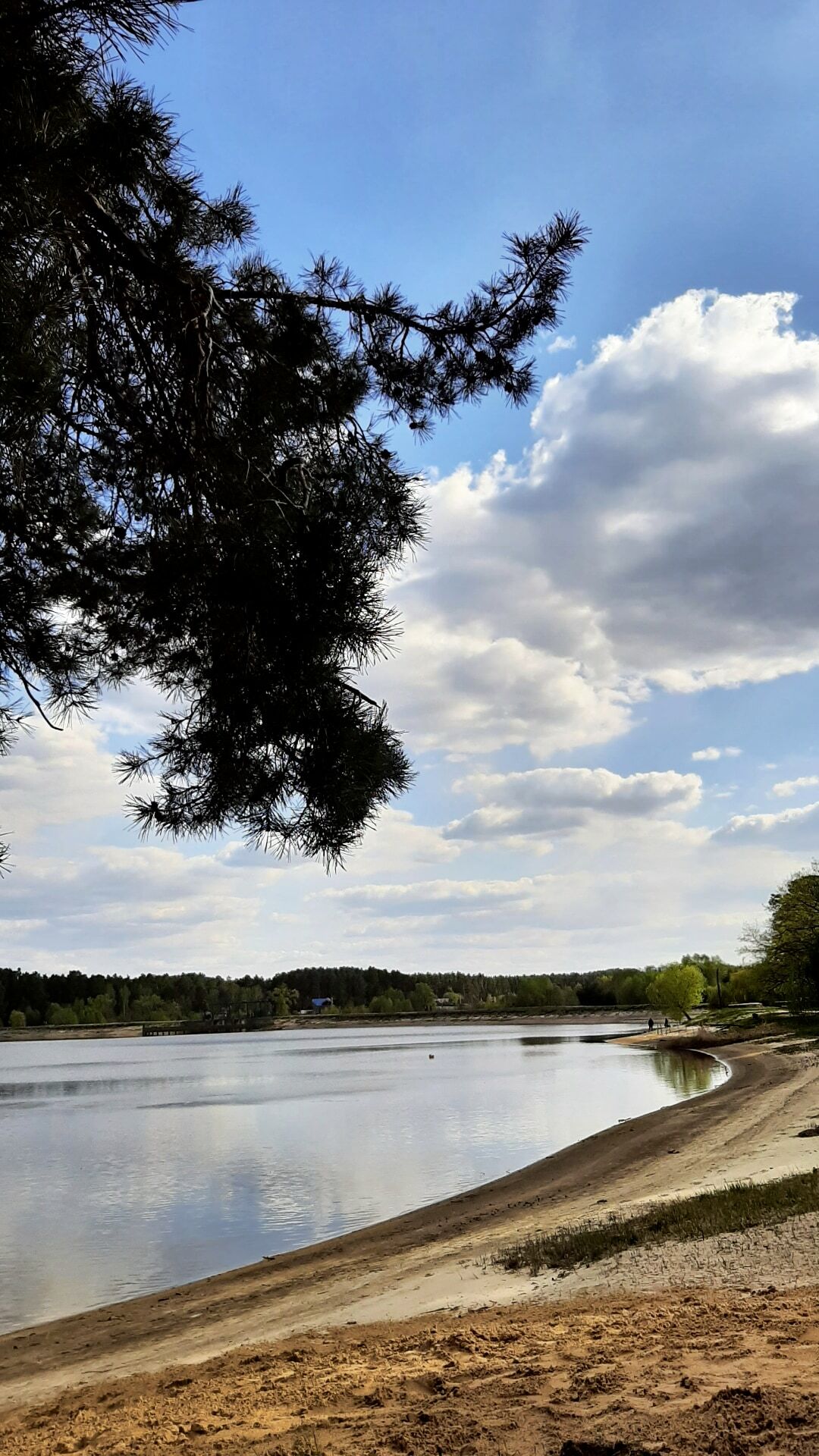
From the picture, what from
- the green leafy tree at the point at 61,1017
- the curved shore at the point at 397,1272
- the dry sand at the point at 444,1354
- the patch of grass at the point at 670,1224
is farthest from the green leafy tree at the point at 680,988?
the green leafy tree at the point at 61,1017

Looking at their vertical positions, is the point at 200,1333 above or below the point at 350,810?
below

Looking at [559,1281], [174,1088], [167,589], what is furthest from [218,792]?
[174,1088]

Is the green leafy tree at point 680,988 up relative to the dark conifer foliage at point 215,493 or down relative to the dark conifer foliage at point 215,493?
down

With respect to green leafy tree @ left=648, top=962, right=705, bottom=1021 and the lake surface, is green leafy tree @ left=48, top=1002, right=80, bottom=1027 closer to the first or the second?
green leafy tree @ left=648, top=962, right=705, bottom=1021

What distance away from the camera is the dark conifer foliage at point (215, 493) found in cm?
582

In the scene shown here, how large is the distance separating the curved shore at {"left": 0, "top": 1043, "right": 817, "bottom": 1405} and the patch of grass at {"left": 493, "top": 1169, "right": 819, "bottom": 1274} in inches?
22.7

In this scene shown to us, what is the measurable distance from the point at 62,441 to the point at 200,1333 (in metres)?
9.15

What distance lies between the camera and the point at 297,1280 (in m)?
12.7

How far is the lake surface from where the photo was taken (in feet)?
54.3

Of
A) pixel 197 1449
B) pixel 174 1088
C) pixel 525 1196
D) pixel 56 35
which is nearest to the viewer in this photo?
pixel 56 35

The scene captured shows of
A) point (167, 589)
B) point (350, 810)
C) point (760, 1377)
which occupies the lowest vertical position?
point (760, 1377)

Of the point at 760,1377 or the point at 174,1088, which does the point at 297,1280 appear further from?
the point at 174,1088

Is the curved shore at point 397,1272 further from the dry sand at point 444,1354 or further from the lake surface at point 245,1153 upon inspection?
the lake surface at point 245,1153

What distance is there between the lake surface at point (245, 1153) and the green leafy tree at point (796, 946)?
27.2 ft
